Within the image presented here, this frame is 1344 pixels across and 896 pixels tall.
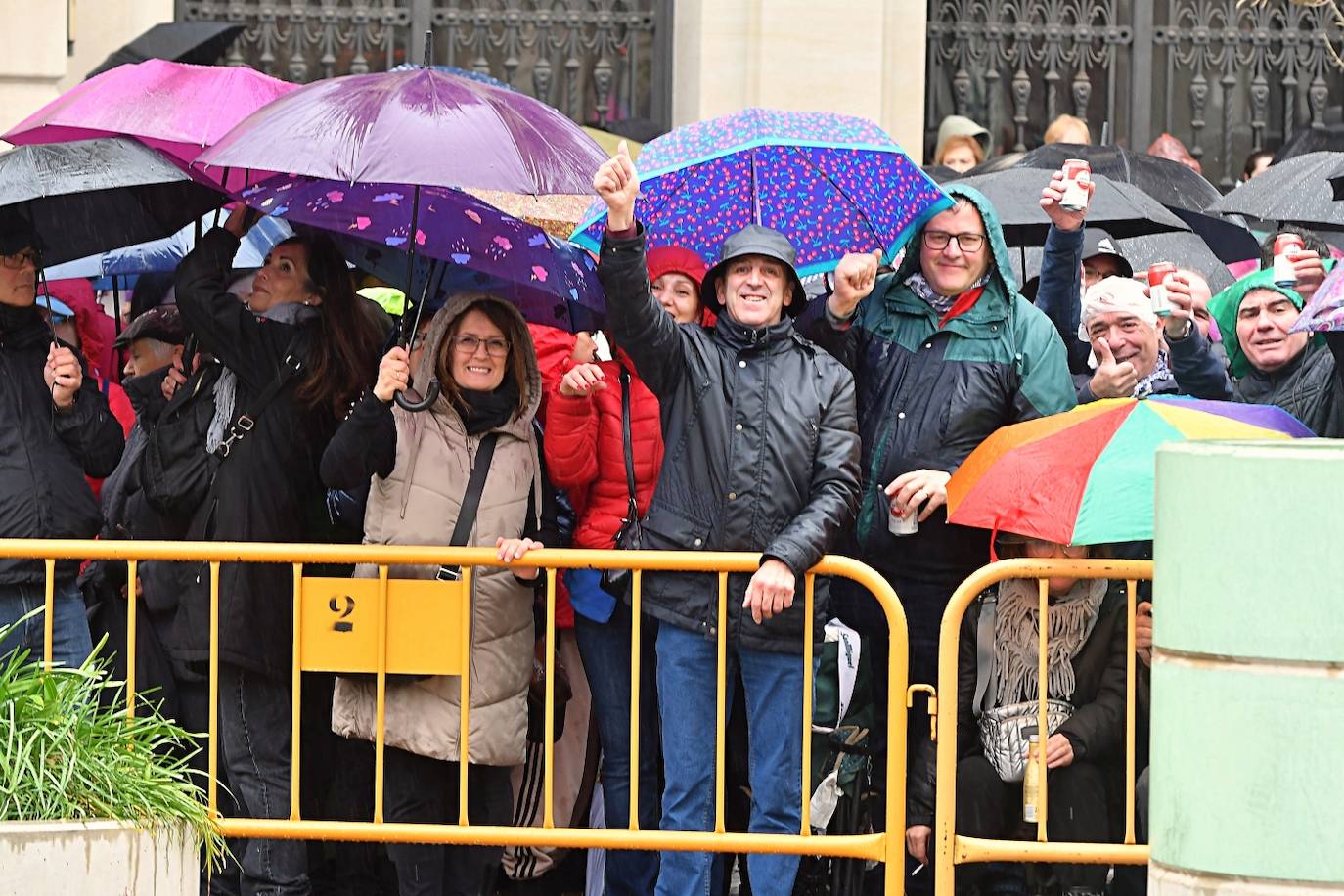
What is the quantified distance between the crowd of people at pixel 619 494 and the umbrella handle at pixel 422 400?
0.07 ft

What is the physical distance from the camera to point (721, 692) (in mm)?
6453

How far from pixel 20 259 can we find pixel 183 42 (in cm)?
476

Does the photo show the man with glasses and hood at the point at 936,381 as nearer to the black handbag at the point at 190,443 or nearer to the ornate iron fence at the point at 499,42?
the black handbag at the point at 190,443

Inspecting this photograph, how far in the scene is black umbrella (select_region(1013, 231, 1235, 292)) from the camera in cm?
913

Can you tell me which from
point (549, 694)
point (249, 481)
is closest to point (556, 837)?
point (549, 694)

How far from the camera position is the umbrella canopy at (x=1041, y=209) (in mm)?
8609

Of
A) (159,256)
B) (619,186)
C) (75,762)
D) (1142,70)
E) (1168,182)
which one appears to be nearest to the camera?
(75,762)

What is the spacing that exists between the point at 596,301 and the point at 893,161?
3.53ft

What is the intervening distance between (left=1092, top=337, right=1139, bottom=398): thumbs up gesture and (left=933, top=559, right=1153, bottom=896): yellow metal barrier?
1012 mm

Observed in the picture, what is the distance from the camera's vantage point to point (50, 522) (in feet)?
23.3

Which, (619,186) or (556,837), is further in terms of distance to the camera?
(556,837)

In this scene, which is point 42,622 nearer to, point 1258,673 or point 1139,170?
point 1258,673

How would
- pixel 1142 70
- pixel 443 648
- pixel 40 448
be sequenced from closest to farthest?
1. pixel 443 648
2. pixel 40 448
3. pixel 1142 70

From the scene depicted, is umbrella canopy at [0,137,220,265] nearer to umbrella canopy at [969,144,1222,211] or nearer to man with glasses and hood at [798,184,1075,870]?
man with glasses and hood at [798,184,1075,870]
